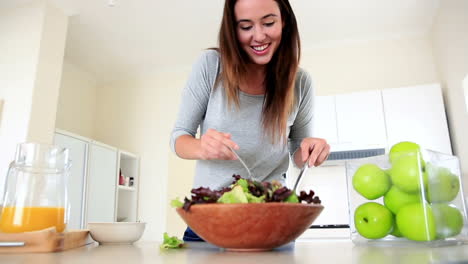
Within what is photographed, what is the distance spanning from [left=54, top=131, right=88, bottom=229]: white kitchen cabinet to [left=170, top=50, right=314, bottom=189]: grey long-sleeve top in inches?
90.9

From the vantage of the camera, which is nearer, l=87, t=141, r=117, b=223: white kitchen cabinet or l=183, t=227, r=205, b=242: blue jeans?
l=183, t=227, r=205, b=242: blue jeans

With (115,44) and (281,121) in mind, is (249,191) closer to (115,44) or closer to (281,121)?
(281,121)

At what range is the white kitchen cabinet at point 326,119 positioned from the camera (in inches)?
123

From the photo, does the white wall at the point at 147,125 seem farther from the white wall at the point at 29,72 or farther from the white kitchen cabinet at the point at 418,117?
the white kitchen cabinet at the point at 418,117

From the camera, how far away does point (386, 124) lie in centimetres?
→ 302

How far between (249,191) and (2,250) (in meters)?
0.45

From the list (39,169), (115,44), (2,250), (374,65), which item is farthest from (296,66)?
(115,44)

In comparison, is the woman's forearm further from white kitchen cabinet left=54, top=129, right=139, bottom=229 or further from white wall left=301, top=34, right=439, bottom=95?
white wall left=301, top=34, right=439, bottom=95

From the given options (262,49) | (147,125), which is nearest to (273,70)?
(262,49)

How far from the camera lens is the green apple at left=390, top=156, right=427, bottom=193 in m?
0.66

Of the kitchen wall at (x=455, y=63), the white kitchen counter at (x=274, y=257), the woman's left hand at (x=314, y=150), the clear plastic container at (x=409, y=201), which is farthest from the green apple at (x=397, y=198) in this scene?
the kitchen wall at (x=455, y=63)

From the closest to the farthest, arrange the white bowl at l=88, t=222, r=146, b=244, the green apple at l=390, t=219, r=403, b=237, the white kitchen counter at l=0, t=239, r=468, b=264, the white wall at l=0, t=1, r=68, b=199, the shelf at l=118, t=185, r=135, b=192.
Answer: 1. the white kitchen counter at l=0, t=239, r=468, b=264
2. the green apple at l=390, t=219, r=403, b=237
3. the white bowl at l=88, t=222, r=146, b=244
4. the white wall at l=0, t=1, r=68, b=199
5. the shelf at l=118, t=185, r=135, b=192

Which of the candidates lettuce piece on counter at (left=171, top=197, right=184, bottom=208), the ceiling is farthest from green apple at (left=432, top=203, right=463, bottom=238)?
the ceiling

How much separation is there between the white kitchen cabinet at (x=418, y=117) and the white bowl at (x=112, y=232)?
2625mm
